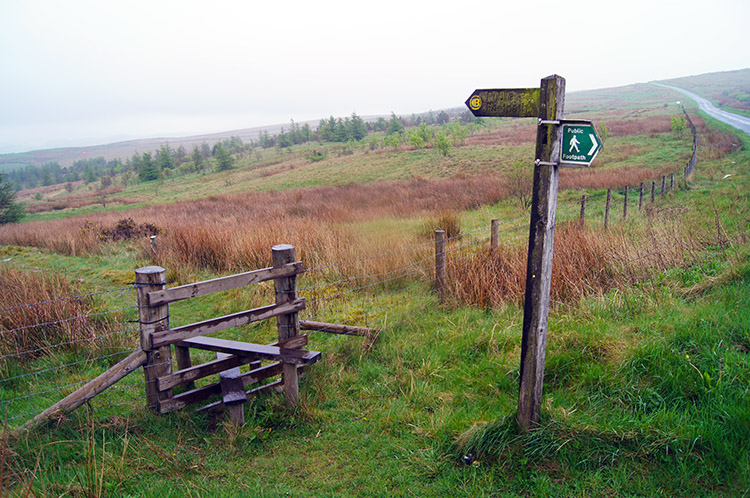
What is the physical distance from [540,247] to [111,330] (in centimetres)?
520

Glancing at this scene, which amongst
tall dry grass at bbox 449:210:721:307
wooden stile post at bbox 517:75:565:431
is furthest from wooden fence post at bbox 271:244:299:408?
tall dry grass at bbox 449:210:721:307

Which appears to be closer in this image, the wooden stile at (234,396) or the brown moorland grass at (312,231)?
the wooden stile at (234,396)

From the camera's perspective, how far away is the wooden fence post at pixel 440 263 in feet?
20.2

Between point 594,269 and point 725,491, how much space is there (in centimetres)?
393

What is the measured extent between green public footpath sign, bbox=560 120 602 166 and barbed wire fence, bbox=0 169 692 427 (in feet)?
8.48

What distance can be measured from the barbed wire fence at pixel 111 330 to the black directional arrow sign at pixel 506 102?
7.34ft

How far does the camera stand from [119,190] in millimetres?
66500

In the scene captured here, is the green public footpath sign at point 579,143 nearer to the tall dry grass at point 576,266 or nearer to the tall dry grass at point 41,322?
the tall dry grass at point 576,266

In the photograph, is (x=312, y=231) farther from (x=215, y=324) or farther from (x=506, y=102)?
(x=506, y=102)

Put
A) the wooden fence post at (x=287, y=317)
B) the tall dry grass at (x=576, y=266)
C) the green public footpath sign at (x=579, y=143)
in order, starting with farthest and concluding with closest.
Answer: the tall dry grass at (x=576, y=266), the wooden fence post at (x=287, y=317), the green public footpath sign at (x=579, y=143)

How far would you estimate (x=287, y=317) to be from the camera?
12.7ft

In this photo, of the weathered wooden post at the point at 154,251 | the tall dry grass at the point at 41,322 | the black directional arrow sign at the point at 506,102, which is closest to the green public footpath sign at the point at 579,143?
the black directional arrow sign at the point at 506,102

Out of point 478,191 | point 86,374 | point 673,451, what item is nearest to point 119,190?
point 478,191

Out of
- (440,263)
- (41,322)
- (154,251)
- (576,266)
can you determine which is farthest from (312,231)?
(576,266)
